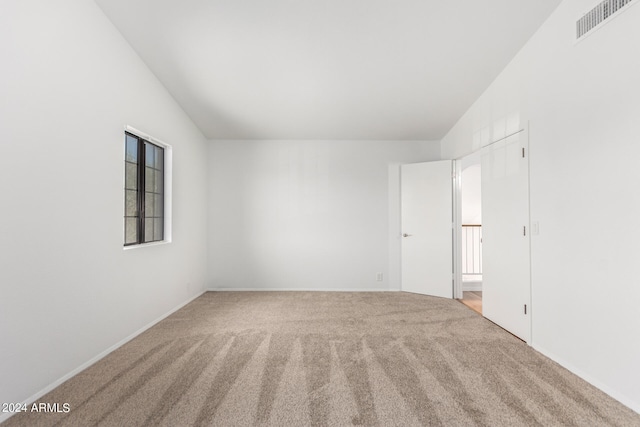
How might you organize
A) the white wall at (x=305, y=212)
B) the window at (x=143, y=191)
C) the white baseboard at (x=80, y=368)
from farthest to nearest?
the white wall at (x=305, y=212) → the window at (x=143, y=191) → the white baseboard at (x=80, y=368)

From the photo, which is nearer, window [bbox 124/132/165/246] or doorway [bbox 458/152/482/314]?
window [bbox 124/132/165/246]

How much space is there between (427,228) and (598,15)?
10.2ft

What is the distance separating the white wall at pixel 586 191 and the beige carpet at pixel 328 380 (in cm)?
28

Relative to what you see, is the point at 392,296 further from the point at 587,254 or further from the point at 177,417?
the point at 177,417

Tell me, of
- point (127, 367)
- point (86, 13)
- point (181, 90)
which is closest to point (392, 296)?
point (127, 367)

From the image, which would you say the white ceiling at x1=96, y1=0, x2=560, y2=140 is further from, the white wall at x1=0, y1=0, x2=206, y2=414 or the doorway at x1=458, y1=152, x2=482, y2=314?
the doorway at x1=458, y1=152, x2=482, y2=314

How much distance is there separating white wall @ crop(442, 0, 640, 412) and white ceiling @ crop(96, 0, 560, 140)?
21.4 inches

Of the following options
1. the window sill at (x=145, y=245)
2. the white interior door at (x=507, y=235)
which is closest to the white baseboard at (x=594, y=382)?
the white interior door at (x=507, y=235)

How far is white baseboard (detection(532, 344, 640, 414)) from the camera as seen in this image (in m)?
1.83

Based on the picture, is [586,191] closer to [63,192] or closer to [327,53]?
[327,53]

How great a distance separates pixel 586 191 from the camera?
2182 mm

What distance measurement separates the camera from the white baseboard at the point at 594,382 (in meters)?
1.83

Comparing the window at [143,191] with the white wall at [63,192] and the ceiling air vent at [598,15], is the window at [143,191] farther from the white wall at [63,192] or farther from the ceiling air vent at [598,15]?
the ceiling air vent at [598,15]

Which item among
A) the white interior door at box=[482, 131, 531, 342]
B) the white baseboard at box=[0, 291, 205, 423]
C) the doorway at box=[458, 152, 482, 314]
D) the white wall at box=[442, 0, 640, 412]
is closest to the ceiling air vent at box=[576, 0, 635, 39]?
the white wall at box=[442, 0, 640, 412]
